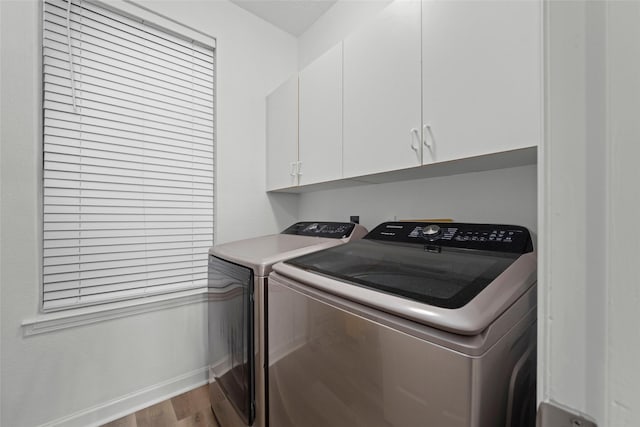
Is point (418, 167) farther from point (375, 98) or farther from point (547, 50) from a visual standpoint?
point (547, 50)

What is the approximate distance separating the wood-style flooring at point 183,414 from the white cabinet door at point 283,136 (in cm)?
134

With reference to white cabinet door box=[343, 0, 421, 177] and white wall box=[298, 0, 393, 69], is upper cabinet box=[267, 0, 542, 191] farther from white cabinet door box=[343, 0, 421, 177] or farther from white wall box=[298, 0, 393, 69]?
white wall box=[298, 0, 393, 69]

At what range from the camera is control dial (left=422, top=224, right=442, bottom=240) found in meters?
1.21

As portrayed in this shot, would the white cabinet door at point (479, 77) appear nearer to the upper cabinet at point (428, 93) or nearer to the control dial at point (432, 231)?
the upper cabinet at point (428, 93)

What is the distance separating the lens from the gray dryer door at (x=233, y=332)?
113 centimetres

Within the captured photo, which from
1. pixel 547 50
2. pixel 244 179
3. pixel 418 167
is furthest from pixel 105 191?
pixel 547 50

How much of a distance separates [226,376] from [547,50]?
164cm

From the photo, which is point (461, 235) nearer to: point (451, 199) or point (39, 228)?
point (451, 199)

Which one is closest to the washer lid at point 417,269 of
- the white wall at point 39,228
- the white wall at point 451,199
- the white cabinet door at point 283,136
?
the white wall at point 451,199

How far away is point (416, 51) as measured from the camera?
110 centimetres

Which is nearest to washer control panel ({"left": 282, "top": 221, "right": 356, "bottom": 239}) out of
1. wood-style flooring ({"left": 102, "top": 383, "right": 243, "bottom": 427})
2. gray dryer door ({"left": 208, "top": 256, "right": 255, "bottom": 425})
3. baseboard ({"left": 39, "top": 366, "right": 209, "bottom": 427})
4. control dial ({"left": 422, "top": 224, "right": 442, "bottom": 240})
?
control dial ({"left": 422, "top": 224, "right": 442, "bottom": 240})

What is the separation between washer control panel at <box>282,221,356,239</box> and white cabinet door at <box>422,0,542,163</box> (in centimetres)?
68

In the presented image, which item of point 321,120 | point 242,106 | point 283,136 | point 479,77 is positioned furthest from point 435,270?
point 242,106

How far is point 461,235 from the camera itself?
1132mm
